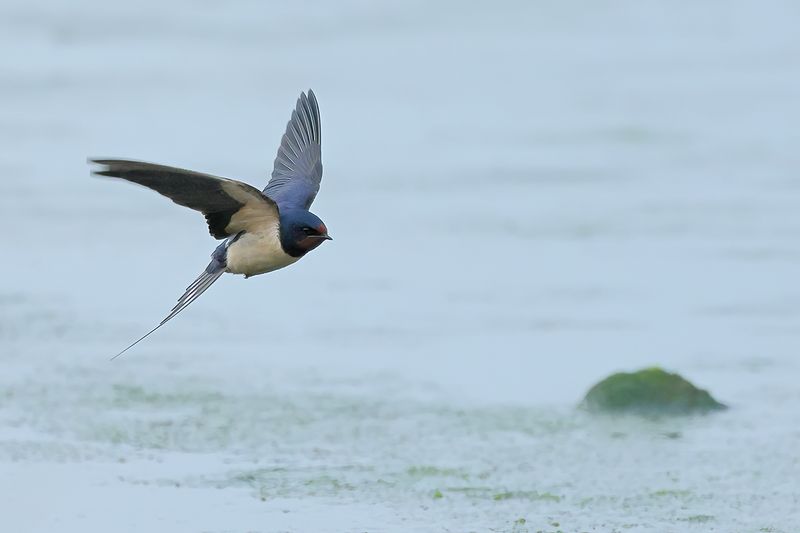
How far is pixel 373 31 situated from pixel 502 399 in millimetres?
7728

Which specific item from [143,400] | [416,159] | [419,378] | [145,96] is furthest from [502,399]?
[145,96]

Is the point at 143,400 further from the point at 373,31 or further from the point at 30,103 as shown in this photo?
the point at 373,31

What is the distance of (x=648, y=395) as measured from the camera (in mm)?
6359

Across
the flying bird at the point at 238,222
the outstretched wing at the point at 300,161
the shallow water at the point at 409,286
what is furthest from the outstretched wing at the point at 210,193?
the shallow water at the point at 409,286

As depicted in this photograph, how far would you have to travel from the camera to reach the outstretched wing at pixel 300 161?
5.43 metres

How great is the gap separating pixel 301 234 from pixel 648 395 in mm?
2074

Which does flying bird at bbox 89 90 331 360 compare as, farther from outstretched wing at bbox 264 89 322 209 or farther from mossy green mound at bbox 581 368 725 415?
mossy green mound at bbox 581 368 725 415

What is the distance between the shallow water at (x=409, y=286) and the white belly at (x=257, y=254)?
0.82 meters

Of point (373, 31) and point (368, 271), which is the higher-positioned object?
point (373, 31)

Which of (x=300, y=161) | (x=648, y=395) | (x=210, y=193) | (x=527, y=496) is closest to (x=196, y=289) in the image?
(x=210, y=193)

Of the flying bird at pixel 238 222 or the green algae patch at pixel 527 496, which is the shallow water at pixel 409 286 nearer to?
the green algae patch at pixel 527 496

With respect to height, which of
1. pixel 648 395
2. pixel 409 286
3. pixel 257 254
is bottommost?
pixel 648 395

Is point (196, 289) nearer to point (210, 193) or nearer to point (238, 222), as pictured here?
point (238, 222)

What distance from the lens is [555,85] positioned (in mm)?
12281
